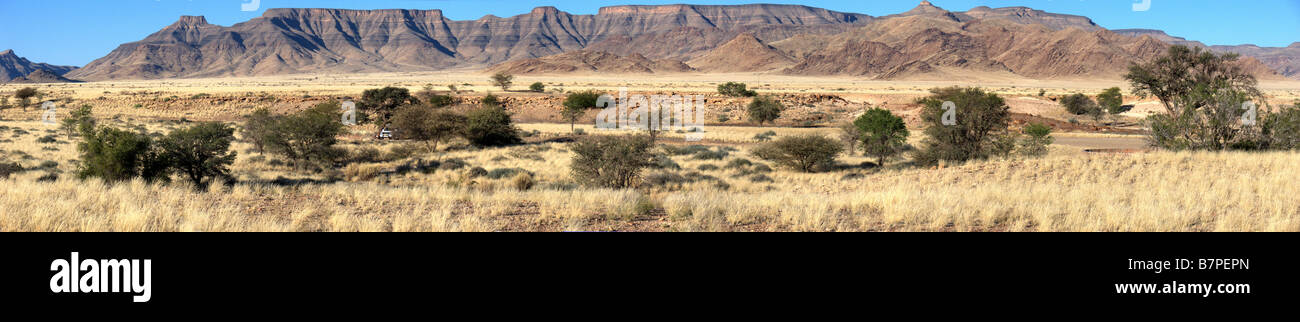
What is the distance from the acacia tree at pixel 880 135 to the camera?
2641 cm

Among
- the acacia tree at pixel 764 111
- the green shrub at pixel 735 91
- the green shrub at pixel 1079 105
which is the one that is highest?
the green shrub at pixel 735 91

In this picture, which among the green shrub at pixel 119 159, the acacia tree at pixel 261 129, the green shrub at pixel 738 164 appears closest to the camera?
the green shrub at pixel 119 159

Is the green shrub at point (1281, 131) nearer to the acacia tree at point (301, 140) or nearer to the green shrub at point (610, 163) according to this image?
the green shrub at point (610, 163)

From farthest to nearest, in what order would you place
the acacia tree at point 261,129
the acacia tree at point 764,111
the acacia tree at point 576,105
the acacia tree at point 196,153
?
1. the acacia tree at point 764,111
2. the acacia tree at point 576,105
3. the acacia tree at point 261,129
4. the acacia tree at point 196,153

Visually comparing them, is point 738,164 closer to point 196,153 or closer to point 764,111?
point 196,153

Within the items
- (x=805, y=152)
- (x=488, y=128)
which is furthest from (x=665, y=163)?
(x=488, y=128)

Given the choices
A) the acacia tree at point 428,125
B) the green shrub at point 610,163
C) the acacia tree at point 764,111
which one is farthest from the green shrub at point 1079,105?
the green shrub at point 610,163

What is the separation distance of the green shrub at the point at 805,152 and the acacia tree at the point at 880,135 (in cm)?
283

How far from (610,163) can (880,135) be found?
41.7 ft

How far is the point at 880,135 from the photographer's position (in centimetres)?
2652
